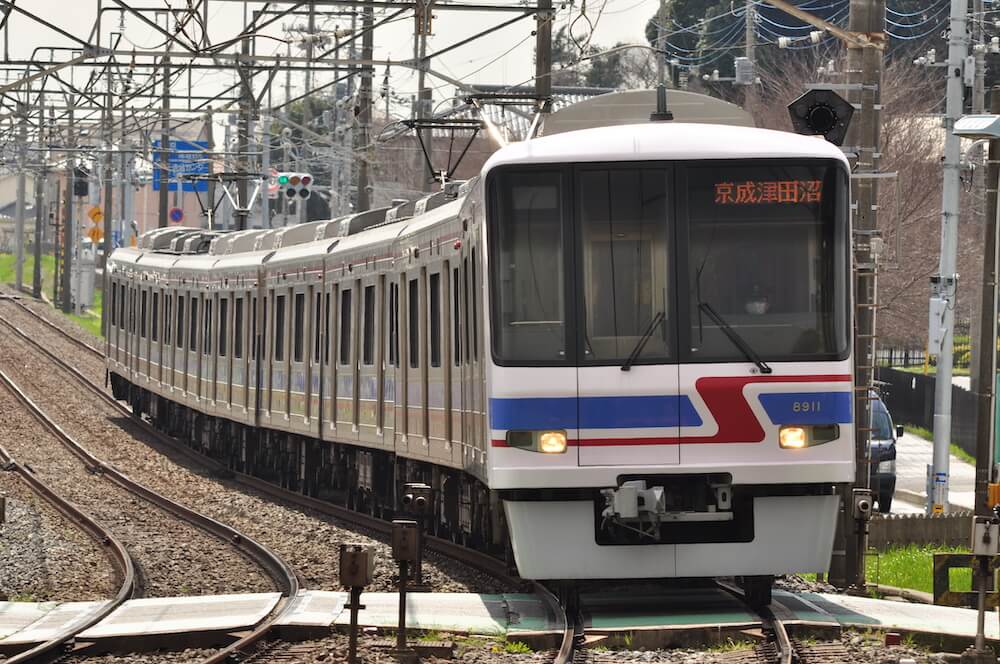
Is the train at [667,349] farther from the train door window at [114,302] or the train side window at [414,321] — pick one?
the train door window at [114,302]

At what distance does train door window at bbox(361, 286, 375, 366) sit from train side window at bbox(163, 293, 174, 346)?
11099mm

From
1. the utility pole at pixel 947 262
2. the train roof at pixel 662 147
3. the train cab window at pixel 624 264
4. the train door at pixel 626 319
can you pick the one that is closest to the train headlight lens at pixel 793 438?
the train door at pixel 626 319

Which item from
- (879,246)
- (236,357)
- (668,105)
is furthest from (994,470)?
(236,357)

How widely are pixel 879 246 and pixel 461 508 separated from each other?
3742mm

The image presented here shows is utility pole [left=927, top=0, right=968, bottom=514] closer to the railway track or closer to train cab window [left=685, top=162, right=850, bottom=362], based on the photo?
the railway track

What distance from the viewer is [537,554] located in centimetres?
1055

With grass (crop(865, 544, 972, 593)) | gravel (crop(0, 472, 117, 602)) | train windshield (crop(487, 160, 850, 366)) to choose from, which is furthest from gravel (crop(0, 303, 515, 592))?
grass (crop(865, 544, 972, 593))

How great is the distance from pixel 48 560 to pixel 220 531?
247cm

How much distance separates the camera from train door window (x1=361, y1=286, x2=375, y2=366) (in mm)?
17297

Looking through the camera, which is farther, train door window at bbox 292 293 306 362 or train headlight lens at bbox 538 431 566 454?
train door window at bbox 292 293 306 362

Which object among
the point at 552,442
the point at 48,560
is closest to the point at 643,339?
the point at 552,442

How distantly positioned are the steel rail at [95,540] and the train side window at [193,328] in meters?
2.88

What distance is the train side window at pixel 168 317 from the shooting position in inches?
1114

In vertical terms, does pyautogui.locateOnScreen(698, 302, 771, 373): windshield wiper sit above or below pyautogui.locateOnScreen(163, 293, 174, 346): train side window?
above
